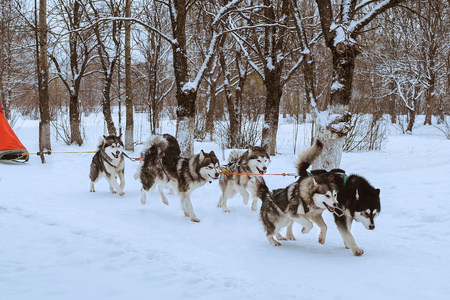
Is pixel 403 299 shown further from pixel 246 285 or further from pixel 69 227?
pixel 69 227

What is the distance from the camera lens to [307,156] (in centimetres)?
457

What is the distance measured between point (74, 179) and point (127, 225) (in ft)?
14.9

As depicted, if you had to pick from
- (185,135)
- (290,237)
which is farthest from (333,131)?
(185,135)

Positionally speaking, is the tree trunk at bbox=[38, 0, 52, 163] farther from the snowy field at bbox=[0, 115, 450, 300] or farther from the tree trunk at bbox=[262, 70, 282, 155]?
the tree trunk at bbox=[262, 70, 282, 155]

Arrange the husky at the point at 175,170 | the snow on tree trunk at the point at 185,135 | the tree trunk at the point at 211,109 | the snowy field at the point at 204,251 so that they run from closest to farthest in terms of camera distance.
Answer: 1. the snowy field at the point at 204,251
2. the husky at the point at 175,170
3. the snow on tree trunk at the point at 185,135
4. the tree trunk at the point at 211,109

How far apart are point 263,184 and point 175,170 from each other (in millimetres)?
1824

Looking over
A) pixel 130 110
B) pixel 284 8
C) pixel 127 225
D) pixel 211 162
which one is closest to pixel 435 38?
pixel 284 8

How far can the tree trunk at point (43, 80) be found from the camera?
33.3 ft

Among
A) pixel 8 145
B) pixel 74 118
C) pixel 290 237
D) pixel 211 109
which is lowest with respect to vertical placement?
pixel 290 237

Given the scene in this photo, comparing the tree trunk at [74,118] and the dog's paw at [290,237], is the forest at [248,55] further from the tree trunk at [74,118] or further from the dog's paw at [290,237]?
the dog's paw at [290,237]

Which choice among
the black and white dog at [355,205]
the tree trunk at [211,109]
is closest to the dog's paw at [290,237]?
the black and white dog at [355,205]

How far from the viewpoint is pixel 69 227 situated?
4395 mm

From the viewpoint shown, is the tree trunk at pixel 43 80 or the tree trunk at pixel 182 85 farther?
the tree trunk at pixel 43 80

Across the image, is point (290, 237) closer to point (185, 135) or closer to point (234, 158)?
point (234, 158)
